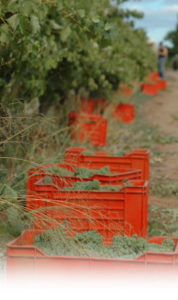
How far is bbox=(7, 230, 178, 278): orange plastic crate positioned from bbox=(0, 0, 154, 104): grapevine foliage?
1.91 meters

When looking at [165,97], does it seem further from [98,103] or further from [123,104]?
[98,103]

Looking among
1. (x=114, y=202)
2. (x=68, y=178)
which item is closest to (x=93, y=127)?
(x=68, y=178)

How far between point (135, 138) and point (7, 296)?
8190mm

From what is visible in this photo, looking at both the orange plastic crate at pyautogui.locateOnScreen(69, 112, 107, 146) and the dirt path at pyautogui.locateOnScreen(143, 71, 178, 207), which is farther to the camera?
the orange plastic crate at pyautogui.locateOnScreen(69, 112, 107, 146)

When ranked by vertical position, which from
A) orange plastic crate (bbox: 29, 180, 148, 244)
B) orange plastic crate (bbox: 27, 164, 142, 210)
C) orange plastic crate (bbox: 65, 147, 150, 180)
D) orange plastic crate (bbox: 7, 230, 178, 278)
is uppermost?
orange plastic crate (bbox: 65, 147, 150, 180)

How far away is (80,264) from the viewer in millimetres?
3102

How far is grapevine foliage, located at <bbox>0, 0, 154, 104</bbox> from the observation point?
14.7ft

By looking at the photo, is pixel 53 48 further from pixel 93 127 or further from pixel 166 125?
pixel 166 125

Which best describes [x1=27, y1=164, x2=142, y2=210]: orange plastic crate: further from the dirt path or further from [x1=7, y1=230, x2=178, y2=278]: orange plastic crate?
[x1=7, y1=230, x2=178, y2=278]: orange plastic crate

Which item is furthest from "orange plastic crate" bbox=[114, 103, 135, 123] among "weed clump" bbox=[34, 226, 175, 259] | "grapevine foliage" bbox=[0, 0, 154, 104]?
"weed clump" bbox=[34, 226, 175, 259]

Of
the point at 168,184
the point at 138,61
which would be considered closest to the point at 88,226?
the point at 168,184

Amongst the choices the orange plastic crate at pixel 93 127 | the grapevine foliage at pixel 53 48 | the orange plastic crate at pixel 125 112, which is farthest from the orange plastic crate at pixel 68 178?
the orange plastic crate at pixel 125 112

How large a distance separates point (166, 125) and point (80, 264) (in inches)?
389

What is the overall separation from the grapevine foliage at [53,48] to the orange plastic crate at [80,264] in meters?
1.91
